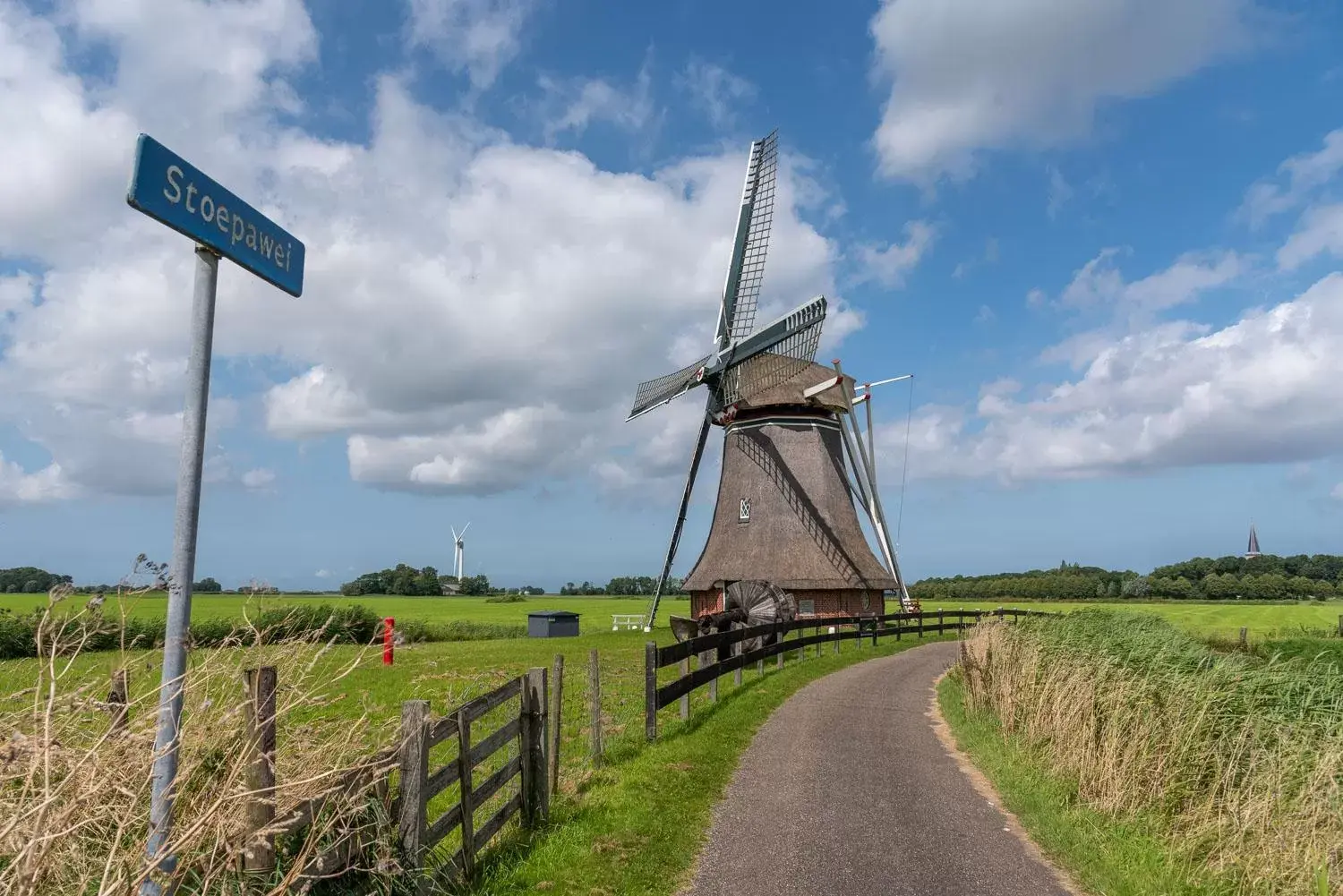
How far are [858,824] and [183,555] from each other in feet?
20.6

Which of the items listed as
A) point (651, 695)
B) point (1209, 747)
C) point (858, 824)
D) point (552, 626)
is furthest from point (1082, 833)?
point (552, 626)

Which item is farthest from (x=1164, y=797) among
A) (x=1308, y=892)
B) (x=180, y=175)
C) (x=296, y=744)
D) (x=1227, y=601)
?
(x=1227, y=601)

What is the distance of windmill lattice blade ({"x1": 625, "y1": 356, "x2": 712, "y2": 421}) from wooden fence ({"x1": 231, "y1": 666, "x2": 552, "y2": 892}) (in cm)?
2470

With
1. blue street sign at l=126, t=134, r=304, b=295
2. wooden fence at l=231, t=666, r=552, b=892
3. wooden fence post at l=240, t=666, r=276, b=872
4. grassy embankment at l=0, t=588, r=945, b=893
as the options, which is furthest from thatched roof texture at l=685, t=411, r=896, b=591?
blue street sign at l=126, t=134, r=304, b=295

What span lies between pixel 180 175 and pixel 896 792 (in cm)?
808

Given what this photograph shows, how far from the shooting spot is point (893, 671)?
62.0ft

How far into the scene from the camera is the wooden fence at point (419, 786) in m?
3.62

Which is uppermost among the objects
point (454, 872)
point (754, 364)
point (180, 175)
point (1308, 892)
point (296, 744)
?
point (754, 364)

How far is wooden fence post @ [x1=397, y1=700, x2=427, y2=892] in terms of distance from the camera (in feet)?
15.7

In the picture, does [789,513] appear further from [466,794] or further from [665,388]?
[466,794]

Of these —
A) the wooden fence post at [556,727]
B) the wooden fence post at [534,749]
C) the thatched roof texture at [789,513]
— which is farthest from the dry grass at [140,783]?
the thatched roof texture at [789,513]

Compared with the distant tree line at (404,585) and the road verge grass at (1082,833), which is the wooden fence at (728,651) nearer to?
the road verge grass at (1082,833)

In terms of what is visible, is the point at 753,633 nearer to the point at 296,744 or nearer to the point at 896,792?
the point at 896,792

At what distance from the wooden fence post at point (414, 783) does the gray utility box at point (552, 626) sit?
30.2 meters
